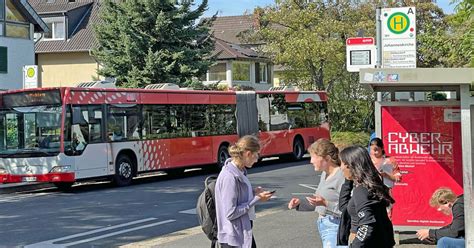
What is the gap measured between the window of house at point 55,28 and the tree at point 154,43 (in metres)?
14.3

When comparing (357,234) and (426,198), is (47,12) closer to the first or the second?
(426,198)

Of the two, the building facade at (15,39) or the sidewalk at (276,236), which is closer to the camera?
the sidewalk at (276,236)

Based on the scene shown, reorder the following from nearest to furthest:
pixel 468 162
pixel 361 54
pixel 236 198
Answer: pixel 236 198, pixel 468 162, pixel 361 54

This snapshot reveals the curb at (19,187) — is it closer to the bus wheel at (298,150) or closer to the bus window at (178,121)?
the bus window at (178,121)

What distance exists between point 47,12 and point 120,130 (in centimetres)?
3010

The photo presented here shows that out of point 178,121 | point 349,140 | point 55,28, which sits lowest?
point 349,140

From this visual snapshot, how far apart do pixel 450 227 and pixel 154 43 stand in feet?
94.8

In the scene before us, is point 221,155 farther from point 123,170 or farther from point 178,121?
point 123,170

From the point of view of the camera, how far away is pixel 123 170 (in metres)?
20.6

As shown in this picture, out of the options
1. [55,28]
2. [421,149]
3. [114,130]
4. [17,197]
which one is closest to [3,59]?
[55,28]

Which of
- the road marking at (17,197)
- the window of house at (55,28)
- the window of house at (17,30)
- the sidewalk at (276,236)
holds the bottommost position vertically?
the road marking at (17,197)

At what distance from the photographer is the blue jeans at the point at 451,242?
667cm

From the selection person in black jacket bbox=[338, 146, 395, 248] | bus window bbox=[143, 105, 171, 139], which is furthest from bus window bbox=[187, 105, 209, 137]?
person in black jacket bbox=[338, 146, 395, 248]

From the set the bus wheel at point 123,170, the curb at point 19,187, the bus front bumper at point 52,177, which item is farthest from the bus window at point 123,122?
the curb at point 19,187
